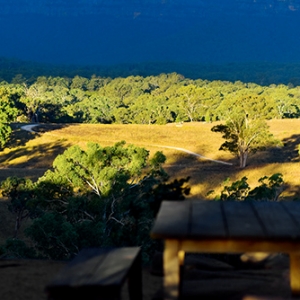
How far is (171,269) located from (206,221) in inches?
26.5

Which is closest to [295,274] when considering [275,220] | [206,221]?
[275,220]

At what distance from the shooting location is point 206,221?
5516 millimetres

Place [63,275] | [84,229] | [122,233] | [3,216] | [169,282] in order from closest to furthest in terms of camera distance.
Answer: [169,282] → [63,275] → [122,233] → [84,229] → [3,216]

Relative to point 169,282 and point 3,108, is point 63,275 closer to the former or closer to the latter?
point 169,282

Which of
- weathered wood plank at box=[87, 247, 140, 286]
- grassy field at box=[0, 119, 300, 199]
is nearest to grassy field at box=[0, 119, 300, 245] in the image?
grassy field at box=[0, 119, 300, 199]

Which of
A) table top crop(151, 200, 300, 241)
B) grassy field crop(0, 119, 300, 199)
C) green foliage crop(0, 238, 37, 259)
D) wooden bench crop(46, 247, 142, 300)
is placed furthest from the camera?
grassy field crop(0, 119, 300, 199)

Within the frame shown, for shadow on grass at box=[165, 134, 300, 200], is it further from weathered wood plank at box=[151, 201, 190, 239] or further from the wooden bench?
weathered wood plank at box=[151, 201, 190, 239]

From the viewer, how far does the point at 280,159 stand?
48.4 meters

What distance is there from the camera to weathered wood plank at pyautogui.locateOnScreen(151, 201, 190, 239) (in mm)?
5051

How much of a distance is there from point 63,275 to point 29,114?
73068 mm

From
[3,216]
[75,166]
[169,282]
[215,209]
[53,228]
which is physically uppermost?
[215,209]

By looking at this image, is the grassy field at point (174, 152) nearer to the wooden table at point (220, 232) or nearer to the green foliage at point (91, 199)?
the green foliage at point (91, 199)

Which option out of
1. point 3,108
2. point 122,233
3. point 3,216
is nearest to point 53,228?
point 122,233

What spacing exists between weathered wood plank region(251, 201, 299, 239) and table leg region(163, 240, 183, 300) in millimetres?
1001
